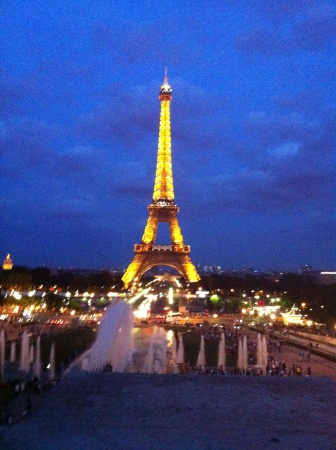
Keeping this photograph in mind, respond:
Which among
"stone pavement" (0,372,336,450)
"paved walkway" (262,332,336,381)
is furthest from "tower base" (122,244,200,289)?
"stone pavement" (0,372,336,450)

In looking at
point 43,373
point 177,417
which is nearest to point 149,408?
point 177,417

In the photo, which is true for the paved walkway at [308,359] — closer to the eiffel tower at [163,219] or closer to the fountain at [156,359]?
the fountain at [156,359]

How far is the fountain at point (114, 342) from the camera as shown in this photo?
18.6m

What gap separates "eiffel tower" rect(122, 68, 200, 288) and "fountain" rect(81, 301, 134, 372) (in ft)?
162

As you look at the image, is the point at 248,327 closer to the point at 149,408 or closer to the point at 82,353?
the point at 82,353

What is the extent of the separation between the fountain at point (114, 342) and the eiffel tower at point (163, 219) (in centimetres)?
4942

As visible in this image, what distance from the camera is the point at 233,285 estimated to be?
89625 mm

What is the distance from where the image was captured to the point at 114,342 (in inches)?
760

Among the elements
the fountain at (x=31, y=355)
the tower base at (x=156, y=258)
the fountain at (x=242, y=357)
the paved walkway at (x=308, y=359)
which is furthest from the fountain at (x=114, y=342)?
the tower base at (x=156, y=258)

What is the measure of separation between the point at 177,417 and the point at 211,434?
2.99 feet

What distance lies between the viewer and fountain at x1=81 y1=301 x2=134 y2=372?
61.0 ft

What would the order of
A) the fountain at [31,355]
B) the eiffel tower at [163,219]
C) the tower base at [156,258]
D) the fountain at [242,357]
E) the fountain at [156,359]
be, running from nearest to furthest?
1. the fountain at [156,359]
2. the fountain at [242,357]
3. the fountain at [31,355]
4. the eiffel tower at [163,219]
5. the tower base at [156,258]

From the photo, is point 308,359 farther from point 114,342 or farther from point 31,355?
point 31,355

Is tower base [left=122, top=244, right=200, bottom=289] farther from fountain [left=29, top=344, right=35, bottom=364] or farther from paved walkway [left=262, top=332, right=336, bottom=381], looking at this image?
fountain [left=29, top=344, right=35, bottom=364]
